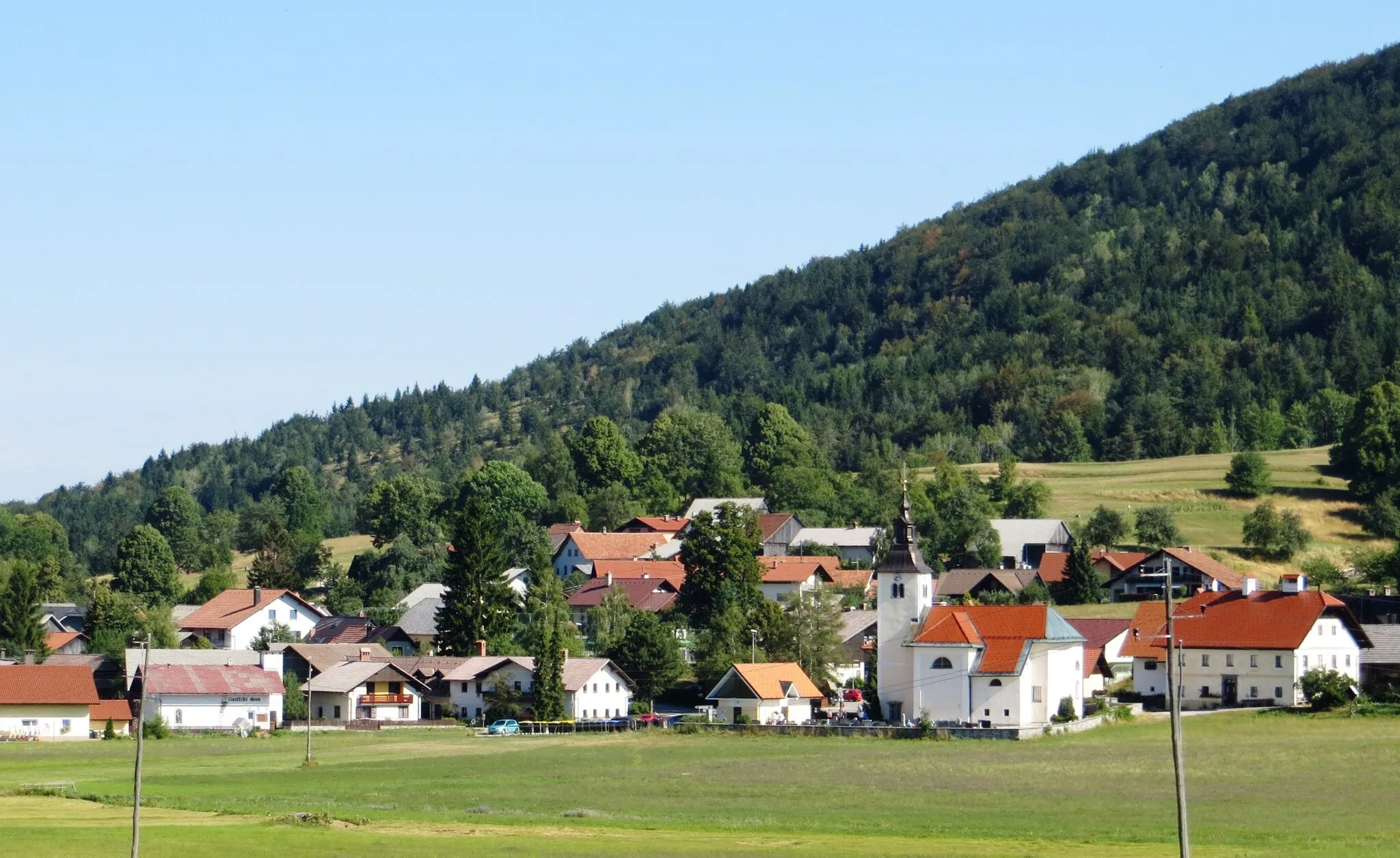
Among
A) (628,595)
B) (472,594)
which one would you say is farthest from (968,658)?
(628,595)

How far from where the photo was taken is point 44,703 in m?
83.6

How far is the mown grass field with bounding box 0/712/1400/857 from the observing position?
4309 centimetres

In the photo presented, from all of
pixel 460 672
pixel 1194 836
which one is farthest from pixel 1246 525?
pixel 1194 836

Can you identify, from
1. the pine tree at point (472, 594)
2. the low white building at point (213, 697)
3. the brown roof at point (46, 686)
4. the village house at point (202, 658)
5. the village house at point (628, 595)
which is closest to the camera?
A: the brown roof at point (46, 686)

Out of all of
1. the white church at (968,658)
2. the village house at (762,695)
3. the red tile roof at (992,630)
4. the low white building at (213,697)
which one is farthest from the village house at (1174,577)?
the low white building at (213,697)

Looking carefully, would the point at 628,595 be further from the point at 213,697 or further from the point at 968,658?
the point at 968,658

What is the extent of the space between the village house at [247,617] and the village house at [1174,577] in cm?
5063

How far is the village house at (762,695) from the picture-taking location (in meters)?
82.4

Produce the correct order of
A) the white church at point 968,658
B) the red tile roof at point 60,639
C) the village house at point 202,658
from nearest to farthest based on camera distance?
the white church at point 968,658, the village house at point 202,658, the red tile roof at point 60,639

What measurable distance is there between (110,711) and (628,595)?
3757 centimetres

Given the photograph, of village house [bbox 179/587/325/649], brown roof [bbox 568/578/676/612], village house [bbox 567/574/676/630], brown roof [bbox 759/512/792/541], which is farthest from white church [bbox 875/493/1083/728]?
brown roof [bbox 759/512/792/541]

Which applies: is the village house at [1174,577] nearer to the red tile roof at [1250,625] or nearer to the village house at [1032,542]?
the village house at [1032,542]

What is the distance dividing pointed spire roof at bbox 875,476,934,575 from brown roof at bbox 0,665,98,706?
117ft

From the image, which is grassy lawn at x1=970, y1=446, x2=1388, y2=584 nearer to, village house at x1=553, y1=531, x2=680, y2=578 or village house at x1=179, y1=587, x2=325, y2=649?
village house at x1=553, y1=531, x2=680, y2=578
